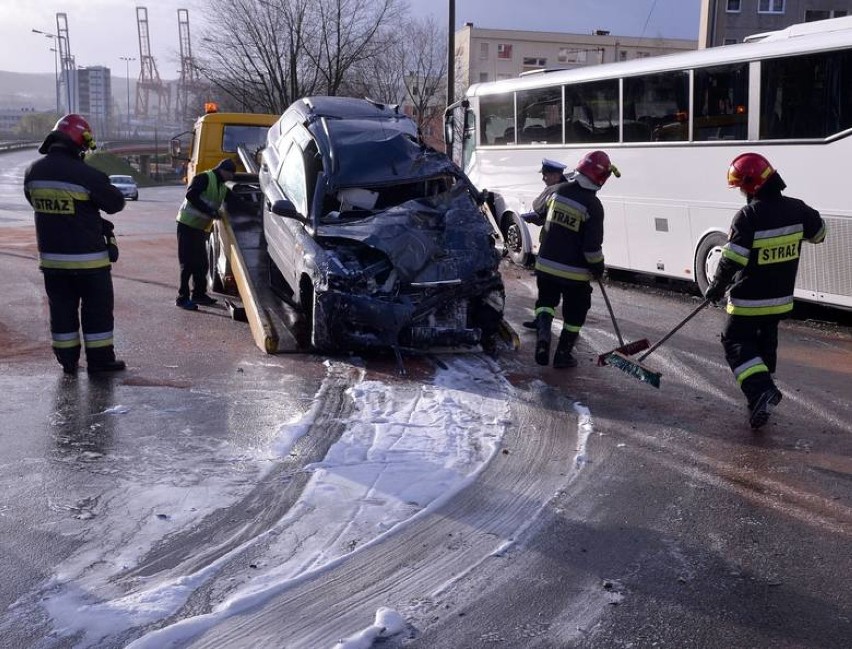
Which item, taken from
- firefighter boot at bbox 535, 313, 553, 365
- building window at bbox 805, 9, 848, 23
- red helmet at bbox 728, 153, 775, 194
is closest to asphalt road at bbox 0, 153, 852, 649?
firefighter boot at bbox 535, 313, 553, 365

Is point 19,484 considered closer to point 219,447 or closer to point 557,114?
point 219,447

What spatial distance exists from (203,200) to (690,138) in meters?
6.44

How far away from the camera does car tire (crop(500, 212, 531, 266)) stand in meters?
16.2

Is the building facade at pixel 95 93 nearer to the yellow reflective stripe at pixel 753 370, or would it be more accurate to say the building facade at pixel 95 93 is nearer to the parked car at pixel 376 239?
the parked car at pixel 376 239

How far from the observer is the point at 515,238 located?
16.5 meters

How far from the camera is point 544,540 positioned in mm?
4691

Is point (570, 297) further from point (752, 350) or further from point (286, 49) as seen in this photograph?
point (286, 49)

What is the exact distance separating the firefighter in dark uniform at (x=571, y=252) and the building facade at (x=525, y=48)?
243ft

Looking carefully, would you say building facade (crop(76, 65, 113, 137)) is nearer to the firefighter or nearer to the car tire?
the car tire

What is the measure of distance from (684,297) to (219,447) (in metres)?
9.01

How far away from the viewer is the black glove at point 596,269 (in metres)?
8.16

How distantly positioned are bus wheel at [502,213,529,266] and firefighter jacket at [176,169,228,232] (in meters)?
6.51

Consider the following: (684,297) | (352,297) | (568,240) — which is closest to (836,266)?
(684,297)

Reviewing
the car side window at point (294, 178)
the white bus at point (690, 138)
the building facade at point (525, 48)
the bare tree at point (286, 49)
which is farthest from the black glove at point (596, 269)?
the building facade at point (525, 48)
